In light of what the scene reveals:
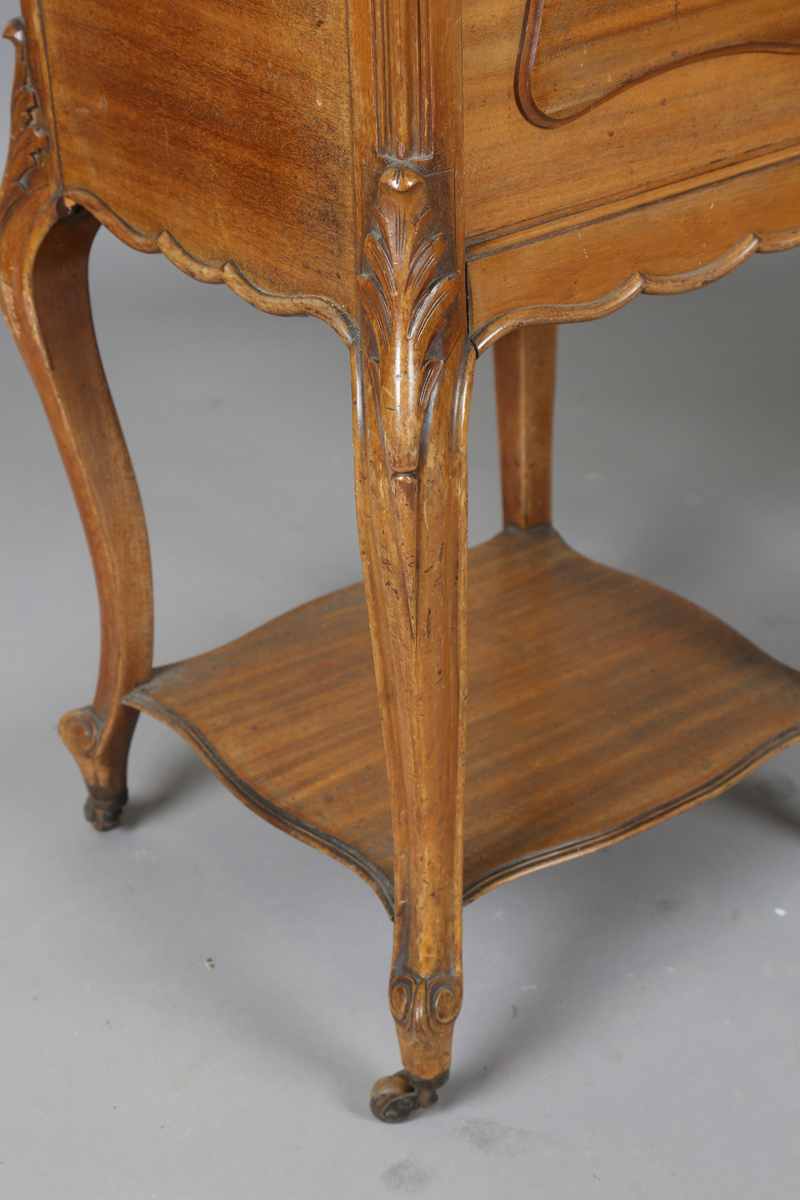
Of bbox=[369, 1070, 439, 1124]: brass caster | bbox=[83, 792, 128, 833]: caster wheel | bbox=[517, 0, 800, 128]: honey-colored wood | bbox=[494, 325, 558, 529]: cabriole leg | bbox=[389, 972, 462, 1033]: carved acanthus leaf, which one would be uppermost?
bbox=[517, 0, 800, 128]: honey-colored wood

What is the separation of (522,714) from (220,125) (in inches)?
26.7

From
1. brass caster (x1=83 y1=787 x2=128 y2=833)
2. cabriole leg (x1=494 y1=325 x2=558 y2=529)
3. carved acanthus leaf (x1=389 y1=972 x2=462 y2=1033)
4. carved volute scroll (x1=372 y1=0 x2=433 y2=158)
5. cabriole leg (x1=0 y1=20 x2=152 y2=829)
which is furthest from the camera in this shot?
cabriole leg (x1=494 y1=325 x2=558 y2=529)

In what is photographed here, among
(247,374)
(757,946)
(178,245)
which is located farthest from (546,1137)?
(247,374)

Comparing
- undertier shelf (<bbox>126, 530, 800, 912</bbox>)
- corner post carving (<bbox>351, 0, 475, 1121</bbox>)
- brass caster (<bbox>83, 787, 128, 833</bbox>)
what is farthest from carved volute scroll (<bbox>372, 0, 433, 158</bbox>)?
brass caster (<bbox>83, 787, 128, 833</bbox>)

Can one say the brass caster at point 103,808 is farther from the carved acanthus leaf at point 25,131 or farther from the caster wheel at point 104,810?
the carved acanthus leaf at point 25,131

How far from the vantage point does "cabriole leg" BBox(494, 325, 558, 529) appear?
1689 millimetres

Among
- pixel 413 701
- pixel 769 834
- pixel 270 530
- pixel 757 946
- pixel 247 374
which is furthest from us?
pixel 247 374

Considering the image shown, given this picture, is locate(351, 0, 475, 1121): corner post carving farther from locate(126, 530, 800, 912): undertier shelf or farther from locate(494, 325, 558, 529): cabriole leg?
locate(494, 325, 558, 529): cabriole leg

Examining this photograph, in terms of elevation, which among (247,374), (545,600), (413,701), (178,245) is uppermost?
(178,245)

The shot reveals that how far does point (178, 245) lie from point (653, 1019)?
807mm

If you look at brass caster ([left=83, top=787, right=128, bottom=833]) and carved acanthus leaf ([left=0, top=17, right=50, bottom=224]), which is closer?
carved acanthus leaf ([left=0, top=17, right=50, bottom=224])

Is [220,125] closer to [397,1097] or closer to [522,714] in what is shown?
[522,714]

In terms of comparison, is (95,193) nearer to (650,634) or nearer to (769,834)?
(650,634)

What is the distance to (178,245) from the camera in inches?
44.6
